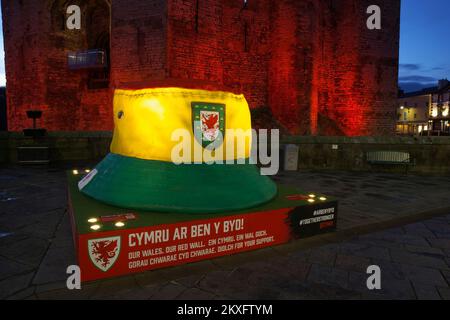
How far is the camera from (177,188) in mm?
3771

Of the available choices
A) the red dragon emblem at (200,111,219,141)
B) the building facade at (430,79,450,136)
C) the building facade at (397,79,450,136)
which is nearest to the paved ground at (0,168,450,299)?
the red dragon emblem at (200,111,219,141)

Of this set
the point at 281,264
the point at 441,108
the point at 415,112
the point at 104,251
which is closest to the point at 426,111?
the point at 415,112

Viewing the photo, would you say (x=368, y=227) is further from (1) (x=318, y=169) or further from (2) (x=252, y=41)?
(2) (x=252, y=41)

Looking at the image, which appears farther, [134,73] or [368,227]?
[134,73]

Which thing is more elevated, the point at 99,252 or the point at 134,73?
the point at 134,73

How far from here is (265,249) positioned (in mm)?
3801

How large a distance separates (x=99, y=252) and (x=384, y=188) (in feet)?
22.4

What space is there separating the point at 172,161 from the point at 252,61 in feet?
40.3

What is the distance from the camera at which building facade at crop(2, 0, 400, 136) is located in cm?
1425

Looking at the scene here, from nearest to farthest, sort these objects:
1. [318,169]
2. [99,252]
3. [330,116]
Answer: [99,252], [318,169], [330,116]

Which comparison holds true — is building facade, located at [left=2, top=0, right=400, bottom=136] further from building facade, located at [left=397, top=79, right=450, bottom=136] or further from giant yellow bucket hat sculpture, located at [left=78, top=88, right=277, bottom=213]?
building facade, located at [left=397, top=79, right=450, bottom=136]

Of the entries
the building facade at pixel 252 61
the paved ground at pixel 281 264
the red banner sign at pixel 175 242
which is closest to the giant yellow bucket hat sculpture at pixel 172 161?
the red banner sign at pixel 175 242

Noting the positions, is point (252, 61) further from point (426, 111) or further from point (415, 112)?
point (415, 112)
